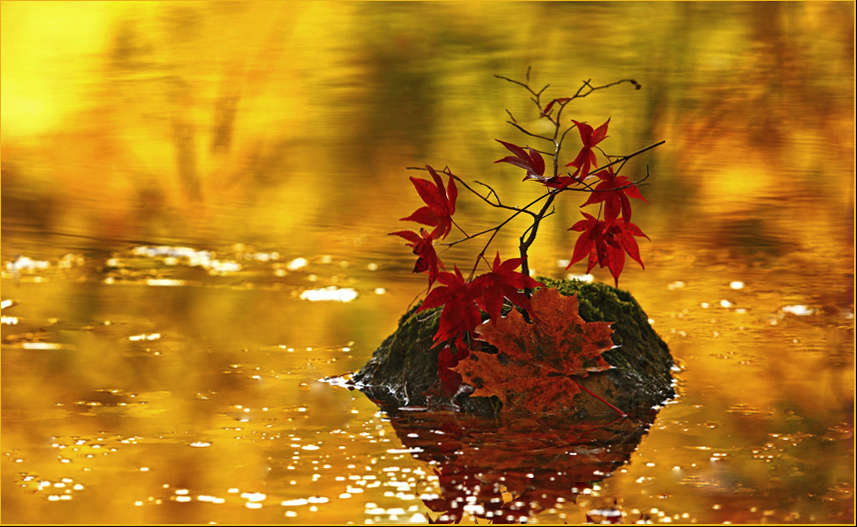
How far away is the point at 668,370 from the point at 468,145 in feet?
9.60

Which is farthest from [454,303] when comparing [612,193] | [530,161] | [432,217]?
[612,193]

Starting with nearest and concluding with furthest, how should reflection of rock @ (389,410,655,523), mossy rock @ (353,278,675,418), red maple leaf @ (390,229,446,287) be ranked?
reflection of rock @ (389,410,655,523) → red maple leaf @ (390,229,446,287) → mossy rock @ (353,278,675,418)

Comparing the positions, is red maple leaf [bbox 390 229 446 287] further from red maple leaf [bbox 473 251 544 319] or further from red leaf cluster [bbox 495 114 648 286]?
red leaf cluster [bbox 495 114 648 286]

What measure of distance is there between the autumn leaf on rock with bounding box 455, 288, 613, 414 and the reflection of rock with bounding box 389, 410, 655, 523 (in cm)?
7

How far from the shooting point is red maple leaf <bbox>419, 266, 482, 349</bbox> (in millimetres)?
1975

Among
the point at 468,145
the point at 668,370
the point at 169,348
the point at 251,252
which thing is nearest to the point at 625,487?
the point at 668,370

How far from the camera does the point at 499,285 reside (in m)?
1.97

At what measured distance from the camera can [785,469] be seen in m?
1.74

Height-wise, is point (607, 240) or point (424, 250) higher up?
point (607, 240)

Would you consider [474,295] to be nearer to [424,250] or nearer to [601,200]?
[424,250]

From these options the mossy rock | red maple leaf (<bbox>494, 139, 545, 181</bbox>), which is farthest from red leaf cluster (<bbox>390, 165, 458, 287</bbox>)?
the mossy rock

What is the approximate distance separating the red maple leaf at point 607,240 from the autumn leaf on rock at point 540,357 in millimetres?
131

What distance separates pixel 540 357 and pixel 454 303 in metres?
0.22

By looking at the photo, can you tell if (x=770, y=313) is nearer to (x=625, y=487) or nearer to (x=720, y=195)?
(x=625, y=487)
